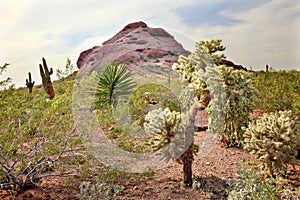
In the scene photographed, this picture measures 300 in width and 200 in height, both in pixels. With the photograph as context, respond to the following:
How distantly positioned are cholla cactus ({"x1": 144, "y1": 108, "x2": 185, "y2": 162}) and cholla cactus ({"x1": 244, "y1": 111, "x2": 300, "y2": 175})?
104 centimetres

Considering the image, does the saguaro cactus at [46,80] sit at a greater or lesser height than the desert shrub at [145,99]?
greater

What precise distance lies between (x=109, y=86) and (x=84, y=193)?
16.9ft

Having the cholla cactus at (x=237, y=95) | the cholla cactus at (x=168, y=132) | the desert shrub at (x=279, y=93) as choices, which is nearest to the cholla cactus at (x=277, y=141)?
the cholla cactus at (x=237, y=95)

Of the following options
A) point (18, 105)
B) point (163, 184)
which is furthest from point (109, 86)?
point (163, 184)

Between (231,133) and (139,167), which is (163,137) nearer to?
(139,167)

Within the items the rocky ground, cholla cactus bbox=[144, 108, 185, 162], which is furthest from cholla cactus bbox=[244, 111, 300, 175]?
cholla cactus bbox=[144, 108, 185, 162]

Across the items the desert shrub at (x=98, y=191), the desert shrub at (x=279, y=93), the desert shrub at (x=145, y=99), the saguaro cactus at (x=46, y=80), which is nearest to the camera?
the desert shrub at (x=98, y=191)

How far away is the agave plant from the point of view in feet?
30.7

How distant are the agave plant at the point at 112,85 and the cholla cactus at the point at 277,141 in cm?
460

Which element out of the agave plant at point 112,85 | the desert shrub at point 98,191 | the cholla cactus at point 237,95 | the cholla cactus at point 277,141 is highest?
the agave plant at point 112,85

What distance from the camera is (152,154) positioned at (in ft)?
19.1

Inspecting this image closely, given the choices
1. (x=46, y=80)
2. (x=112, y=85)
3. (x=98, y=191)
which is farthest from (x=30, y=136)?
(x=46, y=80)

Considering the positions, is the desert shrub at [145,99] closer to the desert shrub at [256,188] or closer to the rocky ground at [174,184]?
the rocky ground at [174,184]

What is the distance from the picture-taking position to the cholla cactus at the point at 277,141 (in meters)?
4.94
